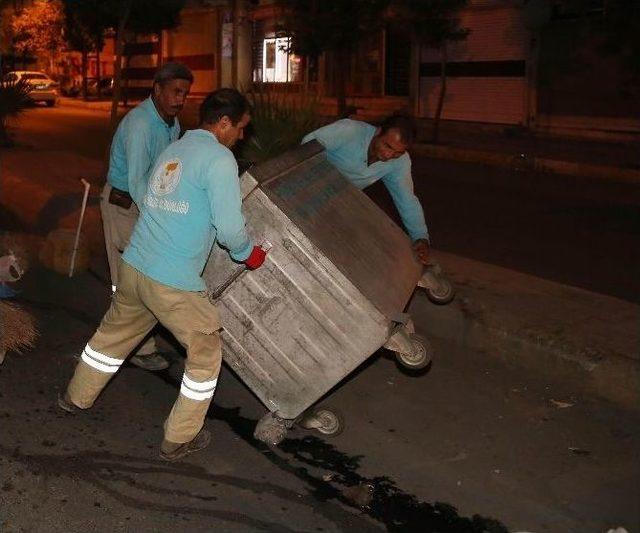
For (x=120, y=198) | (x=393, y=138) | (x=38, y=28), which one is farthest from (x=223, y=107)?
(x=38, y=28)

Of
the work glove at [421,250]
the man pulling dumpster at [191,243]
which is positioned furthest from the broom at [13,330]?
the work glove at [421,250]

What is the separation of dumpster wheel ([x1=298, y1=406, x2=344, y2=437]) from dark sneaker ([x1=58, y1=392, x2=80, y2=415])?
1.13 meters

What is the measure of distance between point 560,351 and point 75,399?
9.12 ft

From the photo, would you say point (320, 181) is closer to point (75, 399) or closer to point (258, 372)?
point (258, 372)

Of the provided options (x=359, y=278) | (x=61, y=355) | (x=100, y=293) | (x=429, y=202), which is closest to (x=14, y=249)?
(x=100, y=293)

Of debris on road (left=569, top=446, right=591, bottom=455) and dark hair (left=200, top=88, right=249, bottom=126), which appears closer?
dark hair (left=200, top=88, right=249, bottom=126)

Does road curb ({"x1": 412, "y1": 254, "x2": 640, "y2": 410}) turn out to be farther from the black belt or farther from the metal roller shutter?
the metal roller shutter

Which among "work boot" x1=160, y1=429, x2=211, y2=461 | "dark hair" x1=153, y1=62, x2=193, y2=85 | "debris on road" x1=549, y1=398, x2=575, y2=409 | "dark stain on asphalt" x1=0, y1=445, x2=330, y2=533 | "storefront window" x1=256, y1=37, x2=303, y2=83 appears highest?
"storefront window" x1=256, y1=37, x2=303, y2=83

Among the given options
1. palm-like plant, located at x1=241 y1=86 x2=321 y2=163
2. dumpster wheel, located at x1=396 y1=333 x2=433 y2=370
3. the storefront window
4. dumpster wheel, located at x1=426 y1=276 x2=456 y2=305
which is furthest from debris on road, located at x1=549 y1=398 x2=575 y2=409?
the storefront window

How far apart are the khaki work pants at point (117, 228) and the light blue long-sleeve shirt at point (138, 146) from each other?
5.7 inches

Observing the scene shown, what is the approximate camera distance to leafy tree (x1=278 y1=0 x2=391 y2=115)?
22109 millimetres

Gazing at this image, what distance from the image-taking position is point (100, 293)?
6.95 m

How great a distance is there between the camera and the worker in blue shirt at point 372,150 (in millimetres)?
4988

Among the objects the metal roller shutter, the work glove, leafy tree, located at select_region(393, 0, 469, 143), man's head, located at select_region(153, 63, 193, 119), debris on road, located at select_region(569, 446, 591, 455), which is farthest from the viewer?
the metal roller shutter
